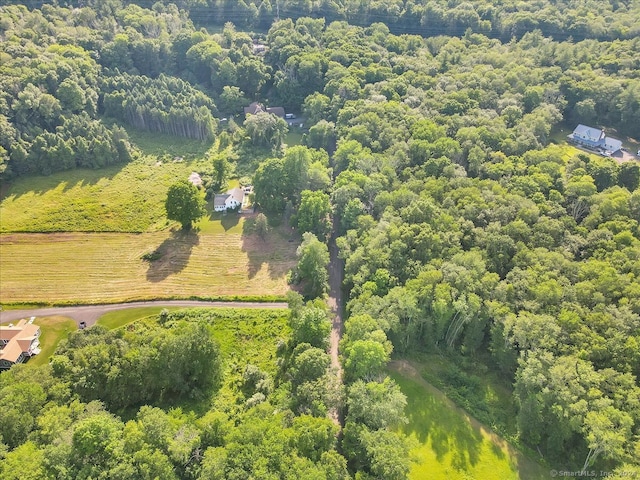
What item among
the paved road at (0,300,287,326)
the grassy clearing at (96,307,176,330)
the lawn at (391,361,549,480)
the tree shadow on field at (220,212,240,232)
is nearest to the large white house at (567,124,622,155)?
the lawn at (391,361,549,480)

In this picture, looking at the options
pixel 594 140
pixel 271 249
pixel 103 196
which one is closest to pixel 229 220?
pixel 271 249

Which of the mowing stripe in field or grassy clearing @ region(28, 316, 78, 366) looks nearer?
grassy clearing @ region(28, 316, 78, 366)

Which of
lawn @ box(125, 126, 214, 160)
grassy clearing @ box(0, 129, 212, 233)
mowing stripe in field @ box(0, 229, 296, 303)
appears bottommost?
mowing stripe in field @ box(0, 229, 296, 303)

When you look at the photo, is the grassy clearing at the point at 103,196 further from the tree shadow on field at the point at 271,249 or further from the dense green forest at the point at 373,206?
the tree shadow on field at the point at 271,249

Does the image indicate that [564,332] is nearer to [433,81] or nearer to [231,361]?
[231,361]

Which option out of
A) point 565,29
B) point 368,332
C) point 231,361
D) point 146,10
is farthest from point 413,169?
point 146,10

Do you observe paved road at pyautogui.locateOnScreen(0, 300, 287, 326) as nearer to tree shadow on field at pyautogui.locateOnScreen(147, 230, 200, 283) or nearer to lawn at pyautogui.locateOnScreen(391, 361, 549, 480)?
tree shadow on field at pyautogui.locateOnScreen(147, 230, 200, 283)

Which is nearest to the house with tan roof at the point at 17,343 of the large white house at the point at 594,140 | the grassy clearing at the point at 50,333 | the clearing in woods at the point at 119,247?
the grassy clearing at the point at 50,333
